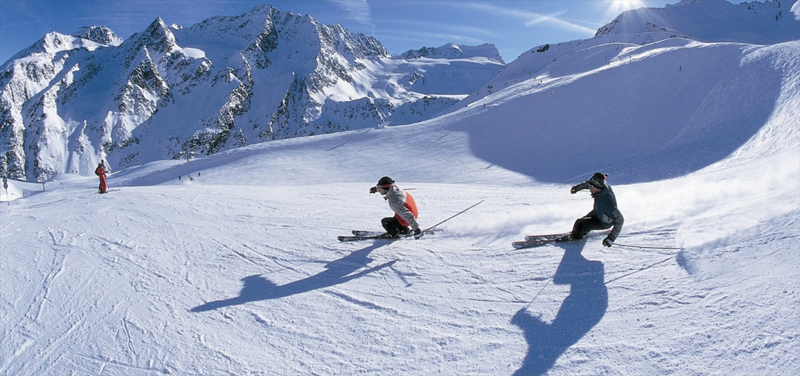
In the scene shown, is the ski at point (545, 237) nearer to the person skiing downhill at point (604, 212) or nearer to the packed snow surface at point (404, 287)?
the packed snow surface at point (404, 287)

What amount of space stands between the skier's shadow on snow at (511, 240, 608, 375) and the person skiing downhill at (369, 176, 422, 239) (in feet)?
8.43

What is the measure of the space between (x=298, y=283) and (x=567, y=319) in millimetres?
3565

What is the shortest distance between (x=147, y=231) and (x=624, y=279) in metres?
9.18

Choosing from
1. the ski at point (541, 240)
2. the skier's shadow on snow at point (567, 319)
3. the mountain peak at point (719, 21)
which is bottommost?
the skier's shadow on snow at point (567, 319)

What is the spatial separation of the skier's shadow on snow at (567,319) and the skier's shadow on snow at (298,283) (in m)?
2.54

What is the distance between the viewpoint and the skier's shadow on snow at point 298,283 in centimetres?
507

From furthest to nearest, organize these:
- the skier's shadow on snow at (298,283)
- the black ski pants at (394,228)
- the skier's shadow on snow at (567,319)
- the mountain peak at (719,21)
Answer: the mountain peak at (719,21), the black ski pants at (394,228), the skier's shadow on snow at (298,283), the skier's shadow on snow at (567,319)

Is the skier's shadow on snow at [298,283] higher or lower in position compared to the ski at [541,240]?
lower

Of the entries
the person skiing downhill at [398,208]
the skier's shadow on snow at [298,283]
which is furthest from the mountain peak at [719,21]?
the skier's shadow on snow at [298,283]

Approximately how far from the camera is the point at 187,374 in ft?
12.3

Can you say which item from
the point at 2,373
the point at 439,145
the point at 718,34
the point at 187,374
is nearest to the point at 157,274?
the point at 2,373

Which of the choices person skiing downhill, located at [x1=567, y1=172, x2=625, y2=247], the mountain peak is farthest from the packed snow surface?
the mountain peak

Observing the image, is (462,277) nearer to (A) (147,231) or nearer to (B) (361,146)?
(A) (147,231)

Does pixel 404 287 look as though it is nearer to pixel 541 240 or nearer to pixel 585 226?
pixel 541 240
